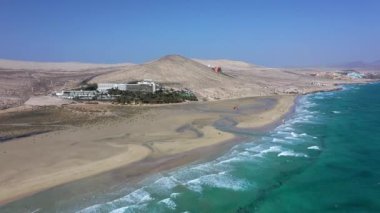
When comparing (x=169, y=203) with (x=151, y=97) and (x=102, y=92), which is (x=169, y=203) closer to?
(x=151, y=97)

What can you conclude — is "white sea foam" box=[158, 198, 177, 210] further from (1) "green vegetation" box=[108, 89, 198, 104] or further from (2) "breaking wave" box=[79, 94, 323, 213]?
(1) "green vegetation" box=[108, 89, 198, 104]

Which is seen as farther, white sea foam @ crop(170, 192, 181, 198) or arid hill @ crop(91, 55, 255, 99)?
arid hill @ crop(91, 55, 255, 99)

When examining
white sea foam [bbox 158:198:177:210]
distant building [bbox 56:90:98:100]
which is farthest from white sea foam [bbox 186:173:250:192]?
distant building [bbox 56:90:98:100]

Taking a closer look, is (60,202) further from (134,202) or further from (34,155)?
(34,155)

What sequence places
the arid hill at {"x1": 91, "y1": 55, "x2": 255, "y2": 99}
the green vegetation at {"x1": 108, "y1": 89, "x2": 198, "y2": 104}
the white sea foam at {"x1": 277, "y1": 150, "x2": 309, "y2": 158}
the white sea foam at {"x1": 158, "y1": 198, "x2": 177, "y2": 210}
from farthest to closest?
the arid hill at {"x1": 91, "y1": 55, "x2": 255, "y2": 99}
the green vegetation at {"x1": 108, "y1": 89, "x2": 198, "y2": 104}
the white sea foam at {"x1": 277, "y1": 150, "x2": 309, "y2": 158}
the white sea foam at {"x1": 158, "y1": 198, "x2": 177, "y2": 210}

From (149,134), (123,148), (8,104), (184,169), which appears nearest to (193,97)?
(8,104)

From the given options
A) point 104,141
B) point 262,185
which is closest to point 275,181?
point 262,185
